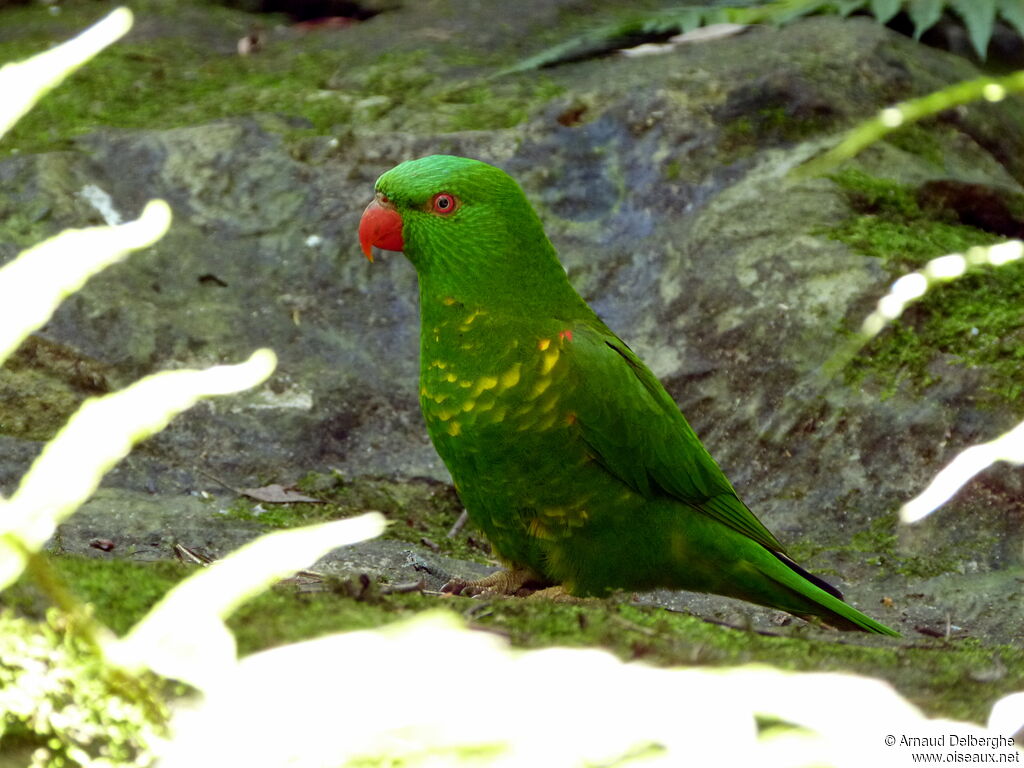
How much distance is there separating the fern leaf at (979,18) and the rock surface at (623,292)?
0.25 m

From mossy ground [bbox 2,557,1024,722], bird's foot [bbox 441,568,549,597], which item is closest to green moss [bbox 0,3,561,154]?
bird's foot [bbox 441,568,549,597]

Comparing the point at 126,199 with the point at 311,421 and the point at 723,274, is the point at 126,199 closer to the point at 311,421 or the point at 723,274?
the point at 311,421

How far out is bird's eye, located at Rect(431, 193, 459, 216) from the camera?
3.19 meters

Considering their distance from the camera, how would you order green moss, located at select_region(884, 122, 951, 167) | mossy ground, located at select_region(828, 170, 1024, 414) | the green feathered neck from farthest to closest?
1. green moss, located at select_region(884, 122, 951, 167)
2. mossy ground, located at select_region(828, 170, 1024, 414)
3. the green feathered neck

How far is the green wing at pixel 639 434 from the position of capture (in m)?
3.07

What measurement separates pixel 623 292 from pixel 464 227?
1.62m

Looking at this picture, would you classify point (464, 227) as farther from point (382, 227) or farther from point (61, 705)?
point (61, 705)

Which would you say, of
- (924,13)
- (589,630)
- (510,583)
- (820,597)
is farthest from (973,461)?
(924,13)

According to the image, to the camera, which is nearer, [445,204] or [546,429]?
[546,429]

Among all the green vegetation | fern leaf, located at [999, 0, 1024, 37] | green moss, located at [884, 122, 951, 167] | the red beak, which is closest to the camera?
the green vegetation

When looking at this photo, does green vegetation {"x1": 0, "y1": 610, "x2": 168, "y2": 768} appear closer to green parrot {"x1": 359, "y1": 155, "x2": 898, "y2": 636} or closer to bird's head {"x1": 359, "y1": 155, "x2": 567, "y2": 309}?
green parrot {"x1": 359, "y1": 155, "x2": 898, "y2": 636}

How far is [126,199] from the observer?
4.77 m

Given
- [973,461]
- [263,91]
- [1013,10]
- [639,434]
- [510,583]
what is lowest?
[510,583]

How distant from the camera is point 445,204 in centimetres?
320
